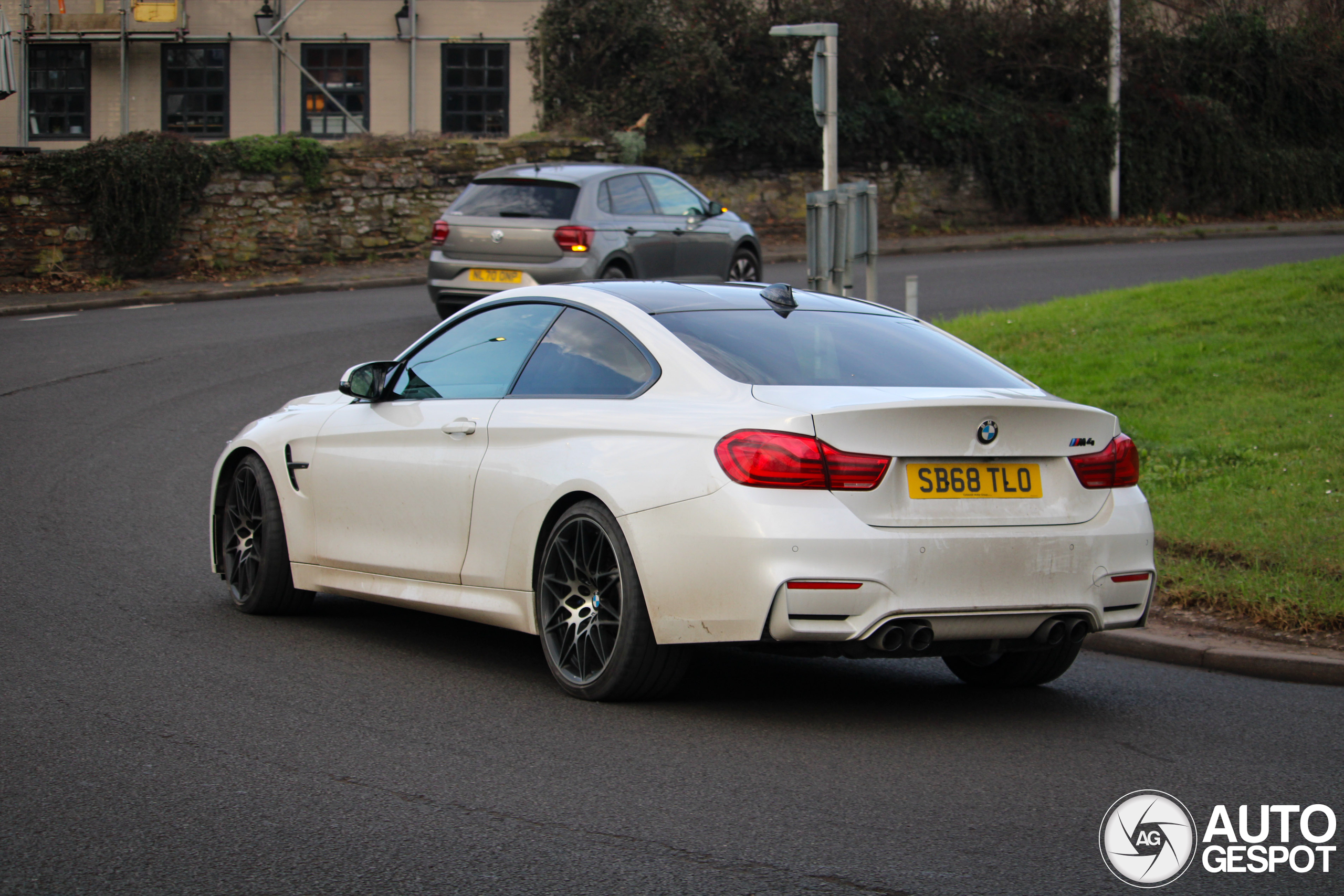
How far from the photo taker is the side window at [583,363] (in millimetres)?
5727

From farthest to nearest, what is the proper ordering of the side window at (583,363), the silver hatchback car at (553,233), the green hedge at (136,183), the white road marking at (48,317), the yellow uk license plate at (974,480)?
the green hedge at (136,183) → the white road marking at (48,317) → the silver hatchback car at (553,233) → the side window at (583,363) → the yellow uk license plate at (974,480)

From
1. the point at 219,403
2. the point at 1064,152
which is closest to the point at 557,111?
the point at 1064,152

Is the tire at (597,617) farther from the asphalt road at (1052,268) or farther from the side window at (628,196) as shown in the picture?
the asphalt road at (1052,268)

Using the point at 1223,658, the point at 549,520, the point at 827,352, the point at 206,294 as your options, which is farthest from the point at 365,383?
the point at 206,294

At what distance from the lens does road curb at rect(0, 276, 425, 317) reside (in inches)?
809

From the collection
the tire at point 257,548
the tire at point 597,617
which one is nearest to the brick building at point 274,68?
the tire at point 257,548

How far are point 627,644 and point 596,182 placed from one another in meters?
12.0

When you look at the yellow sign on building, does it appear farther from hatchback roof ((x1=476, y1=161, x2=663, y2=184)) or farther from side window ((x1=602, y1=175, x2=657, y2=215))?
side window ((x1=602, y1=175, x2=657, y2=215))

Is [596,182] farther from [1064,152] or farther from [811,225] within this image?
[1064,152]

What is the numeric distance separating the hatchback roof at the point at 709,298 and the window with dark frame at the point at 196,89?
103 feet

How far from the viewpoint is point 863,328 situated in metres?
6.08

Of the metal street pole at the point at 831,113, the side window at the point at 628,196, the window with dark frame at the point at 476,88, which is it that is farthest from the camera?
the window with dark frame at the point at 476,88

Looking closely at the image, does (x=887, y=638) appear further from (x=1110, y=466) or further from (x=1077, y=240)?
(x=1077, y=240)

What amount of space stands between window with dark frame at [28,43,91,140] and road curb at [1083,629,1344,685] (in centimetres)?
3371
